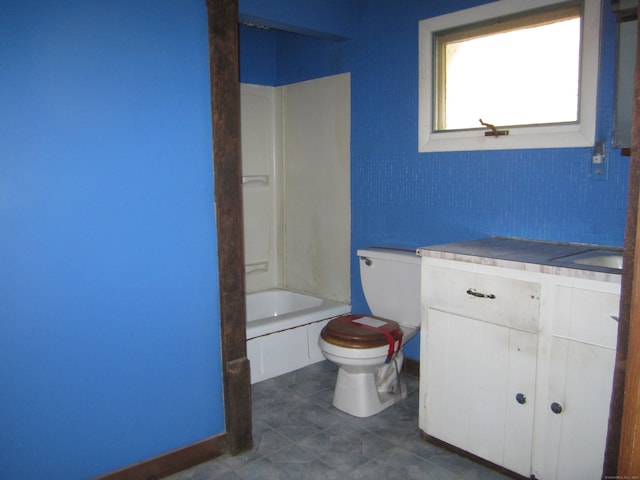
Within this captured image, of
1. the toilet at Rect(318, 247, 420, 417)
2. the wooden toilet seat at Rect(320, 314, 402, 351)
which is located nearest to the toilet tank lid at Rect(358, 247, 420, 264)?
the toilet at Rect(318, 247, 420, 417)

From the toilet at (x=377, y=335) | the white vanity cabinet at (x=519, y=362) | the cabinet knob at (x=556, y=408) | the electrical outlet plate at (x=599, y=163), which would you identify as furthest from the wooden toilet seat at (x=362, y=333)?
the electrical outlet plate at (x=599, y=163)

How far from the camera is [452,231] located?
2.66 metres

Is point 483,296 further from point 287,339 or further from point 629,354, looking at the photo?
point 287,339

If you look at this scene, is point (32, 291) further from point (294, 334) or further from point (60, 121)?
point (294, 334)

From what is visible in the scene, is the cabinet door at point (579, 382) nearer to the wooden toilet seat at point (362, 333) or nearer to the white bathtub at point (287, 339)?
the wooden toilet seat at point (362, 333)

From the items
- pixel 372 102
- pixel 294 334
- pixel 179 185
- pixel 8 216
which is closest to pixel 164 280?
pixel 179 185

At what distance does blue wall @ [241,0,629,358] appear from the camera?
2111 mm

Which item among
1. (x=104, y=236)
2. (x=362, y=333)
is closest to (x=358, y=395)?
(x=362, y=333)

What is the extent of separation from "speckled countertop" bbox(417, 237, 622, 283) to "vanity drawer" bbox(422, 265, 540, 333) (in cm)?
6

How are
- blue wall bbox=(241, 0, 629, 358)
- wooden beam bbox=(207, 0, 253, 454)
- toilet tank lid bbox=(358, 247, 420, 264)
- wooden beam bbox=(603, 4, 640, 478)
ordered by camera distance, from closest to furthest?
wooden beam bbox=(603, 4, 640, 478)
wooden beam bbox=(207, 0, 253, 454)
blue wall bbox=(241, 0, 629, 358)
toilet tank lid bbox=(358, 247, 420, 264)

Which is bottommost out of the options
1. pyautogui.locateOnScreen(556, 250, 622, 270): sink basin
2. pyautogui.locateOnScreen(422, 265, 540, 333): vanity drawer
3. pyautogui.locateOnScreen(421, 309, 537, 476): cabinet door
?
pyautogui.locateOnScreen(421, 309, 537, 476): cabinet door

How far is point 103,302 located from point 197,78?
923 millimetres

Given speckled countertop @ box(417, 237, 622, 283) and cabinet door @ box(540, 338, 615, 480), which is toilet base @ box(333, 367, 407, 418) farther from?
cabinet door @ box(540, 338, 615, 480)

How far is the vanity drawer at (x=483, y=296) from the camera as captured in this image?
1.80 meters
